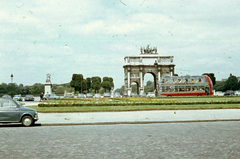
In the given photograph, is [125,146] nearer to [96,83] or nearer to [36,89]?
[96,83]

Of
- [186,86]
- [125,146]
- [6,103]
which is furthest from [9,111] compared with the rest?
[186,86]

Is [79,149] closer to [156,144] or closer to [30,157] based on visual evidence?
[30,157]

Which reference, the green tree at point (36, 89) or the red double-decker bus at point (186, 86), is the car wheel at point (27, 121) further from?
the green tree at point (36, 89)

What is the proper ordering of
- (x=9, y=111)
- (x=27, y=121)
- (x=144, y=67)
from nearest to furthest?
Answer: (x=9, y=111)
(x=27, y=121)
(x=144, y=67)

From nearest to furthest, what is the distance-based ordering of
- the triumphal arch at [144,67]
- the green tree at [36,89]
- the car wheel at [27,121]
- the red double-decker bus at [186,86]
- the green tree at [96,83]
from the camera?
the car wheel at [27,121], the red double-decker bus at [186,86], the triumphal arch at [144,67], the green tree at [96,83], the green tree at [36,89]

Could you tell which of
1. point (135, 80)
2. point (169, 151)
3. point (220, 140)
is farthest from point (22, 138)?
point (135, 80)

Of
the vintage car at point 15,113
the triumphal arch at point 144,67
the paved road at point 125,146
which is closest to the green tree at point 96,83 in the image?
the triumphal arch at point 144,67
